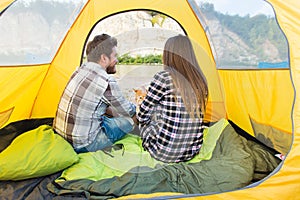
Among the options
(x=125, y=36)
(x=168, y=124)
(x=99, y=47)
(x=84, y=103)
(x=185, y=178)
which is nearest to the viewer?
(x=185, y=178)

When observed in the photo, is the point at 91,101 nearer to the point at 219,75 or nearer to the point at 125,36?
the point at 125,36

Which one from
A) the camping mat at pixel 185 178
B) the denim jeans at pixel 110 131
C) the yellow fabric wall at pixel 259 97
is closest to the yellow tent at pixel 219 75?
the yellow fabric wall at pixel 259 97

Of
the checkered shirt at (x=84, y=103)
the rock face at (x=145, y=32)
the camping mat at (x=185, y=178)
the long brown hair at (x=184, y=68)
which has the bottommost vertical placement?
the camping mat at (x=185, y=178)

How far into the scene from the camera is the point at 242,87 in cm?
200

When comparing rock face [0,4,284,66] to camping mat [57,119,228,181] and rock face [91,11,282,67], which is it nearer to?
rock face [91,11,282,67]

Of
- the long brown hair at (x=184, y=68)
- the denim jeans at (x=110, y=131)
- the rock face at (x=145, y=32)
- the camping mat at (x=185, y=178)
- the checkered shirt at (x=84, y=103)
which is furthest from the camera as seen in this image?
the rock face at (x=145, y=32)

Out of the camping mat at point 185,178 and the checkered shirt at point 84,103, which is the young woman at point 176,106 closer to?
the camping mat at point 185,178

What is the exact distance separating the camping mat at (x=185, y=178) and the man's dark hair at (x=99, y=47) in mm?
648

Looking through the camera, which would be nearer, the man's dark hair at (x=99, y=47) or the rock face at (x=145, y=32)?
the man's dark hair at (x=99, y=47)

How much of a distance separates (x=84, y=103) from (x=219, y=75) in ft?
3.33

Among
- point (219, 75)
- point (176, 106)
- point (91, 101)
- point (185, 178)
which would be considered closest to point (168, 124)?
point (176, 106)

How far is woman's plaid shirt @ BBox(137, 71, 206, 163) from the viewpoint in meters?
1.54

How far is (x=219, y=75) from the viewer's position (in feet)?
7.31

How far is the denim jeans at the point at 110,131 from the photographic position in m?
1.78
